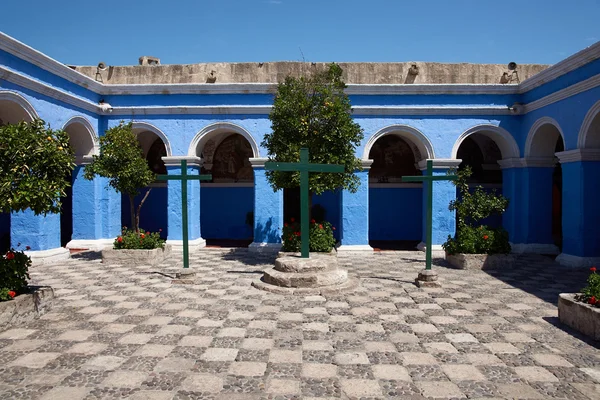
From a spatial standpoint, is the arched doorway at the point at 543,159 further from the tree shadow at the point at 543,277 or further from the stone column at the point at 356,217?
the stone column at the point at 356,217

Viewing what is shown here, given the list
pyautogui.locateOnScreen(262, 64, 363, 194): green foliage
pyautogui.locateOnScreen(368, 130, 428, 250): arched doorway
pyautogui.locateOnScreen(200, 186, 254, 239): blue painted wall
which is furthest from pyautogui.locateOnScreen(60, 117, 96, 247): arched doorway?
pyautogui.locateOnScreen(368, 130, 428, 250): arched doorway

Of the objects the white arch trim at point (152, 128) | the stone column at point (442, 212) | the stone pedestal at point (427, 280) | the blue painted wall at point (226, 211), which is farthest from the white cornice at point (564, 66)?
the white arch trim at point (152, 128)

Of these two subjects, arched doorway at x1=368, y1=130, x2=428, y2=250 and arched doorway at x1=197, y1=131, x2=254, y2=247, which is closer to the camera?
arched doorway at x1=368, y1=130, x2=428, y2=250

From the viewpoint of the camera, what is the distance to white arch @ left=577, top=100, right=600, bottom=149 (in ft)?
28.4

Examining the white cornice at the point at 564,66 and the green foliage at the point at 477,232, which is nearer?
the white cornice at the point at 564,66

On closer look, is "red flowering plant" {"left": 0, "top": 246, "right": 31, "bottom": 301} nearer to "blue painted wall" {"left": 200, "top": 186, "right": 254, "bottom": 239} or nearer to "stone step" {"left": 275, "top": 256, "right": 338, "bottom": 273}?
"stone step" {"left": 275, "top": 256, "right": 338, "bottom": 273}

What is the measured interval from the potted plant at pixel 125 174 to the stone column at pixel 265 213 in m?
2.77

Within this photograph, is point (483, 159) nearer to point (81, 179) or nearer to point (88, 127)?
point (88, 127)

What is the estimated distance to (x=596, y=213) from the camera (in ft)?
30.3

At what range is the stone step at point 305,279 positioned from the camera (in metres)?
6.98

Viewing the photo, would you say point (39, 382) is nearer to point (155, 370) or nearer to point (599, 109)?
point (155, 370)

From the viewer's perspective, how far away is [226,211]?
1493 centimetres

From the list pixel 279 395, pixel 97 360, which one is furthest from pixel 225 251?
pixel 279 395

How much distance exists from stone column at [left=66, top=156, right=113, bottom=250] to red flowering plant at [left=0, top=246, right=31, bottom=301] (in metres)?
6.14
